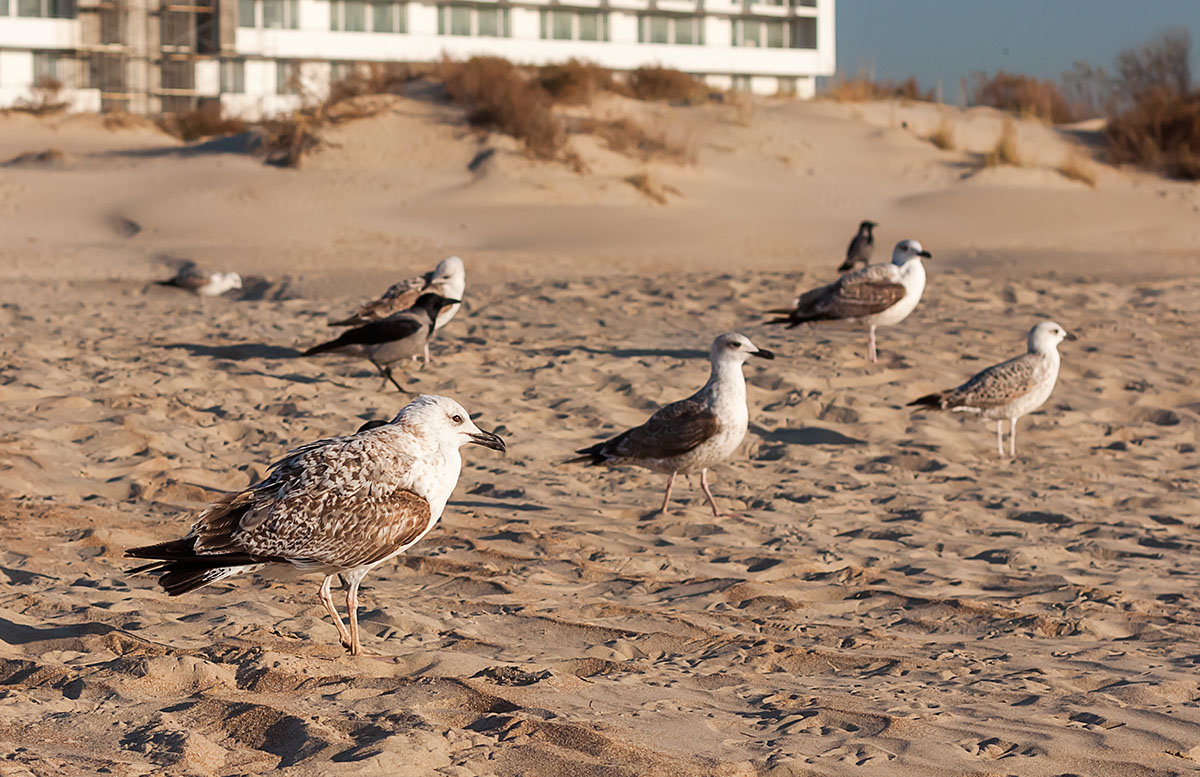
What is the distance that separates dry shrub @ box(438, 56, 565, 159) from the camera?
2664 cm

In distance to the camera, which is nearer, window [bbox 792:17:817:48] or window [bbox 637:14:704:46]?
window [bbox 637:14:704:46]

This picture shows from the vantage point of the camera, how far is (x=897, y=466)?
861cm

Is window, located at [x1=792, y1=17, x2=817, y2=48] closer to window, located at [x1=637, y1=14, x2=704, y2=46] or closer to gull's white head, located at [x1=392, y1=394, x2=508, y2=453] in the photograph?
window, located at [x1=637, y1=14, x2=704, y2=46]

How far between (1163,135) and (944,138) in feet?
16.0

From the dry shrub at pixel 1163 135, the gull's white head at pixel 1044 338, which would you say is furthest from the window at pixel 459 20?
the gull's white head at pixel 1044 338

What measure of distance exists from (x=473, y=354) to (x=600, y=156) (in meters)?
16.1

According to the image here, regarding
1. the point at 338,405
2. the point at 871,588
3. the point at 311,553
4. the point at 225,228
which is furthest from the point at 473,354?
the point at 225,228

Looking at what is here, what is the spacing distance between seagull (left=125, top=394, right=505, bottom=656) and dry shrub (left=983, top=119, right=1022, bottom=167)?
2637 centimetres

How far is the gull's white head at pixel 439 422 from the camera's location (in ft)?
16.7

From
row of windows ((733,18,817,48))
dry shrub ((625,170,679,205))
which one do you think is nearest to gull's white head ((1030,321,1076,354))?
dry shrub ((625,170,679,205))

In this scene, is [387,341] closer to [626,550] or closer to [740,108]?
[626,550]

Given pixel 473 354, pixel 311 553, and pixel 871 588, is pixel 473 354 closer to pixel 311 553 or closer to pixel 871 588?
pixel 871 588

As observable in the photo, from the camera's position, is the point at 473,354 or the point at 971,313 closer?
the point at 473,354

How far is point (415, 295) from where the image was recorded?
11.8 m
